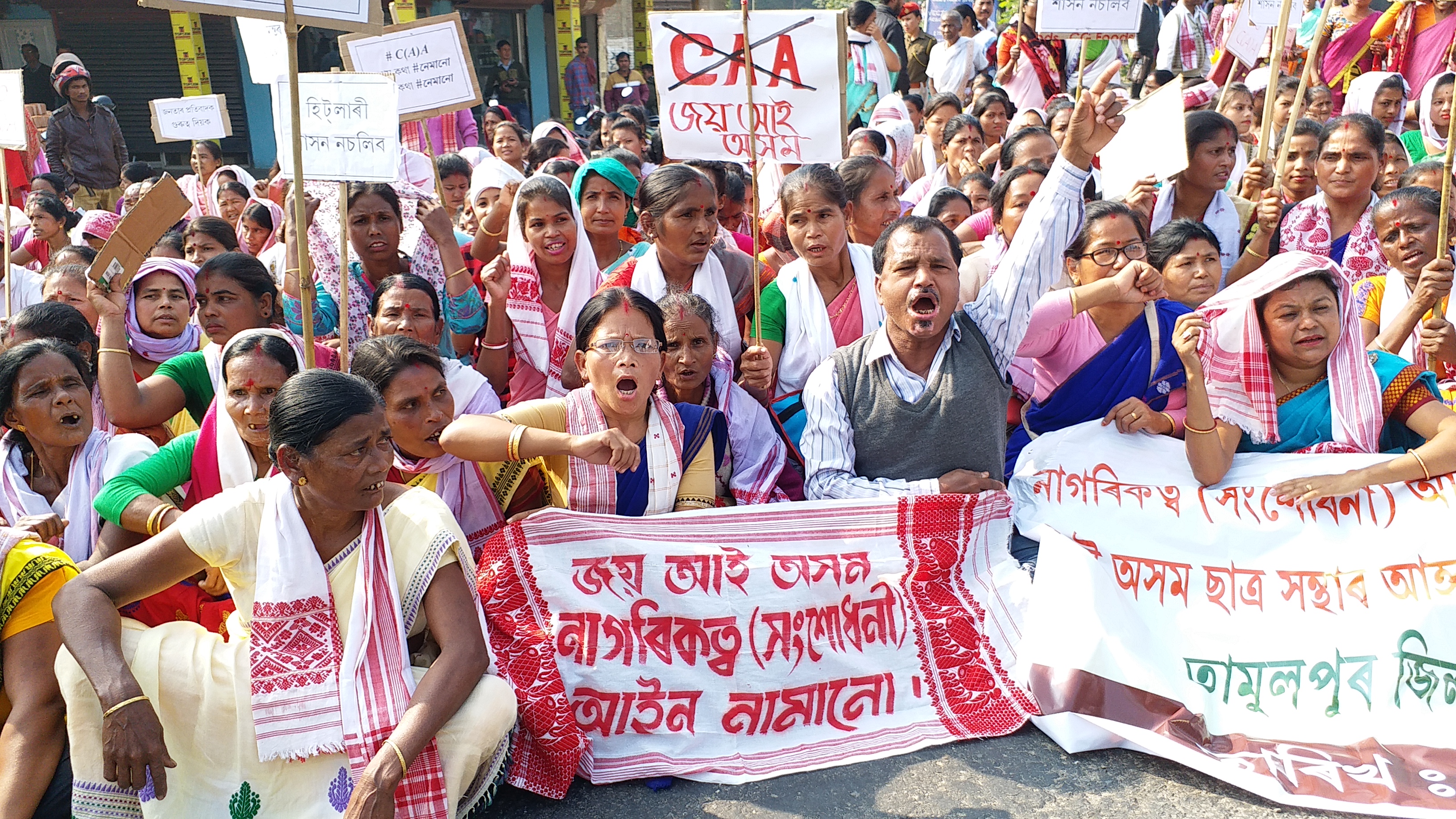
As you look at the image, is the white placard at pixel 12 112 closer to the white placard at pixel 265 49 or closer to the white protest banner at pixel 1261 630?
the white placard at pixel 265 49

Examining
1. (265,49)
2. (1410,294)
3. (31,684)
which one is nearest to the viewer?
(31,684)


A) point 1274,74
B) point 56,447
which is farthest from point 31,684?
point 1274,74

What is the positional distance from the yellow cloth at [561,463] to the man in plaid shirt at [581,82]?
14.5 metres

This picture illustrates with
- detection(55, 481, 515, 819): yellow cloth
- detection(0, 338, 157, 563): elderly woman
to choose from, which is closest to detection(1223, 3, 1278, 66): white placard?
detection(55, 481, 515, 819): yellow cloth

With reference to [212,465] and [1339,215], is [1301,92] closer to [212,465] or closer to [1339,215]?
[1339,215]

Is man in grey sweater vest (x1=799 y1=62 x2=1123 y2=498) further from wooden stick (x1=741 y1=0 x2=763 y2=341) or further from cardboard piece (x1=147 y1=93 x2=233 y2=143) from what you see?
cardboard piece (x1=147 y1=93 x2=233 y2=143)

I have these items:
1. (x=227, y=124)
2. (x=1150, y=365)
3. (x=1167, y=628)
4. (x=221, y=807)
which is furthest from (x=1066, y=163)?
(x=227, y=124)

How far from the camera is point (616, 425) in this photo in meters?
3.42

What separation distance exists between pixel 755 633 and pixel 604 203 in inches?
90.7

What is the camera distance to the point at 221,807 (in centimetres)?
268

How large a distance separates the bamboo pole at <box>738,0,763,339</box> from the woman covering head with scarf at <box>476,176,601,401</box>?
734mm

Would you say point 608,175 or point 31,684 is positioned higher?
point 608,175

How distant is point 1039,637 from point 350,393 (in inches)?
75.5

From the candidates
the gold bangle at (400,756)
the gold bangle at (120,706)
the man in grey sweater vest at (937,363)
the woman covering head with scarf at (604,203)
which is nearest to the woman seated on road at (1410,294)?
the man in grey sweater vest at (937,363)
